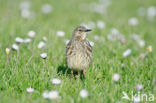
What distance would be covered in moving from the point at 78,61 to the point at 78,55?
0.40 feet

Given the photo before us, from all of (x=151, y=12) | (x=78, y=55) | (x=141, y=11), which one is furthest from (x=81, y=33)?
(x=141, y=11)

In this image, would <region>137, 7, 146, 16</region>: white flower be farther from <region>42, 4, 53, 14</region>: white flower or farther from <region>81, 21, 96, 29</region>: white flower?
<region>81, 21, 96, 29</region>: white flower

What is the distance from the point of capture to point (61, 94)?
16.0 feet

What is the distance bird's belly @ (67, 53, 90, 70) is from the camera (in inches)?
233

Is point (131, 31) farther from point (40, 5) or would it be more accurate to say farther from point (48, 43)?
point (40, 5)

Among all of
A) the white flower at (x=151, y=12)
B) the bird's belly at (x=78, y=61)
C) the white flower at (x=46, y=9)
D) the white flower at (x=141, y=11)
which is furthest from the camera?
the white flower at (x=141, y=11)

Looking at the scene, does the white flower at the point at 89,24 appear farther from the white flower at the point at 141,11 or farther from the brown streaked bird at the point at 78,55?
the white flower at the point at 141,11

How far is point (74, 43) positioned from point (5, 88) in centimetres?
177

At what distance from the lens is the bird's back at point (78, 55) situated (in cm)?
594

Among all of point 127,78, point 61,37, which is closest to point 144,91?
point 127,78

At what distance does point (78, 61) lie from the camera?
5.93 m

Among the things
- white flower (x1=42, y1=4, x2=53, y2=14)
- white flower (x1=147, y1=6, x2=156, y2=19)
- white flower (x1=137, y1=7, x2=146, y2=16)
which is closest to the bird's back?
white flower (x1=42, y1=4, x2=53, y2=14)

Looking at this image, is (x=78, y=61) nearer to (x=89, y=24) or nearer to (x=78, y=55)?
(x=78, y=55)

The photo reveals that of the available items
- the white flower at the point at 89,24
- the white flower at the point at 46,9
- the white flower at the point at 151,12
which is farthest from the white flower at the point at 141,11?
the white flower at the point at 89,24
